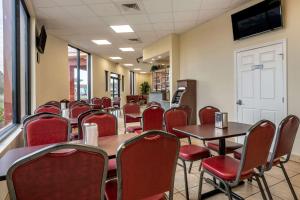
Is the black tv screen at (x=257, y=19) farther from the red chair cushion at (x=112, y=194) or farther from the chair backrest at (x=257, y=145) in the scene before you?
the red chair cushion at (x=112, y=194)

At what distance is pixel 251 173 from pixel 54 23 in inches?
222

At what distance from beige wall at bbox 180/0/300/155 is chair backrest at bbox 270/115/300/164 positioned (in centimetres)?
171

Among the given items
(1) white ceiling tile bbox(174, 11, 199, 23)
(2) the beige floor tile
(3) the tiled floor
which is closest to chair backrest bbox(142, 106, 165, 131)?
(3) the tiled floor

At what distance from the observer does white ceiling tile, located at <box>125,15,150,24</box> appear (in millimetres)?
5050

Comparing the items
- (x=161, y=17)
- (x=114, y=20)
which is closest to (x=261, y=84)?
(x=161, y=17)

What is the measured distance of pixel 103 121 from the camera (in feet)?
8.00

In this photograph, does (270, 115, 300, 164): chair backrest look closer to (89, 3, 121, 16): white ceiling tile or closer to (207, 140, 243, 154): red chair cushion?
(207, 140, 243, 154): red chair cushion

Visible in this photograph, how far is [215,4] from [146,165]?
4161mm

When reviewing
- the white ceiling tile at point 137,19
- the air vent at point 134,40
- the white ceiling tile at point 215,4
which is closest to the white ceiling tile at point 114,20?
the white ceiling tile at point 137,19

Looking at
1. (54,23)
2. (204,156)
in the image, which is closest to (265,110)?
(204,156)

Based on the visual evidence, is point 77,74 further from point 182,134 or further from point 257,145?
point 257,145

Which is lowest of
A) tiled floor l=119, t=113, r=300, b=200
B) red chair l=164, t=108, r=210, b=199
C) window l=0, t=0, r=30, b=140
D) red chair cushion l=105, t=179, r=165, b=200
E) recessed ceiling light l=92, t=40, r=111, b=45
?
tiled floor l=119, t=113, r=300, b=200

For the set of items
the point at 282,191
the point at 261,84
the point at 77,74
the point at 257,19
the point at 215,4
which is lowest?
the point at 282,191

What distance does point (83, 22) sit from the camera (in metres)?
5.46
